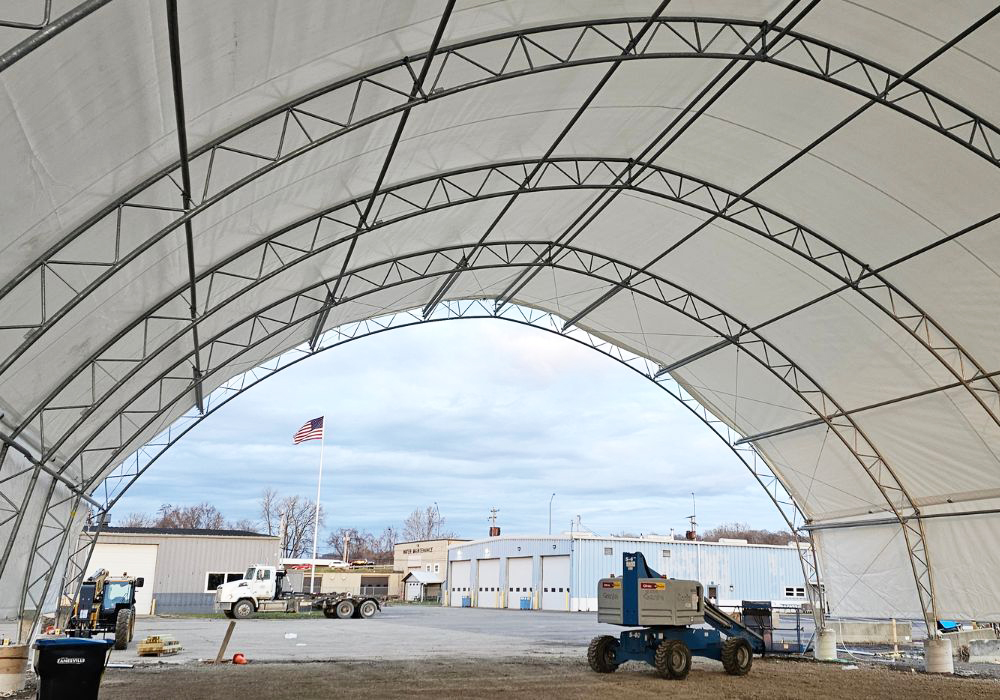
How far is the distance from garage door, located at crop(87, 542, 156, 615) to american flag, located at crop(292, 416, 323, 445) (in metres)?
12.2

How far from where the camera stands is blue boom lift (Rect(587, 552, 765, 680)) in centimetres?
1891

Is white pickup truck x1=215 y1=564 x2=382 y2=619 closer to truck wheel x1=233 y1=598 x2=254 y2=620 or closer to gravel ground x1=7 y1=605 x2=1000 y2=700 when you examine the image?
truck wheel x1=233 y1=598 x2=254 y2=620

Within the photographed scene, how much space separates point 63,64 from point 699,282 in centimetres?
1965

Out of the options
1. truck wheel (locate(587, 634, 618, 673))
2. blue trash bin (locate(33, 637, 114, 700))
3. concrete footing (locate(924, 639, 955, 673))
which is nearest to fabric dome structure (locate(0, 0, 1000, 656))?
concrete footing (locate(924, 639, 955, 673))

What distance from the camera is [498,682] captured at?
1686 centimetres

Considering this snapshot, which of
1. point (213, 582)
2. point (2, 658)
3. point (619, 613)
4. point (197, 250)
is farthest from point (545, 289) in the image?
point (213, 582)

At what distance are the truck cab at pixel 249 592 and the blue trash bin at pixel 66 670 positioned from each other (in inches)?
1169

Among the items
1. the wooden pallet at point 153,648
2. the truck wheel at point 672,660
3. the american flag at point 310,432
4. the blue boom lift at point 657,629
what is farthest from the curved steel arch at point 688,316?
the american flag at point 310,432

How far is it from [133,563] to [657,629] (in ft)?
125

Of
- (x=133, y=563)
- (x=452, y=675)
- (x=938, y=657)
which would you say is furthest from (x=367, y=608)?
(x=938, y=657)

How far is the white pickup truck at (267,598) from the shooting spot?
3931 centimetres

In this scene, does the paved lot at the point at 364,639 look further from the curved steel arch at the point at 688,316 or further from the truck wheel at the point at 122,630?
the curved steel arch at the point at 688,316

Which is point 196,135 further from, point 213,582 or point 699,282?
point 213,582

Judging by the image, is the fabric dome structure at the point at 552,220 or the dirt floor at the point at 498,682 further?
the dirt floor at the point at 498,682
